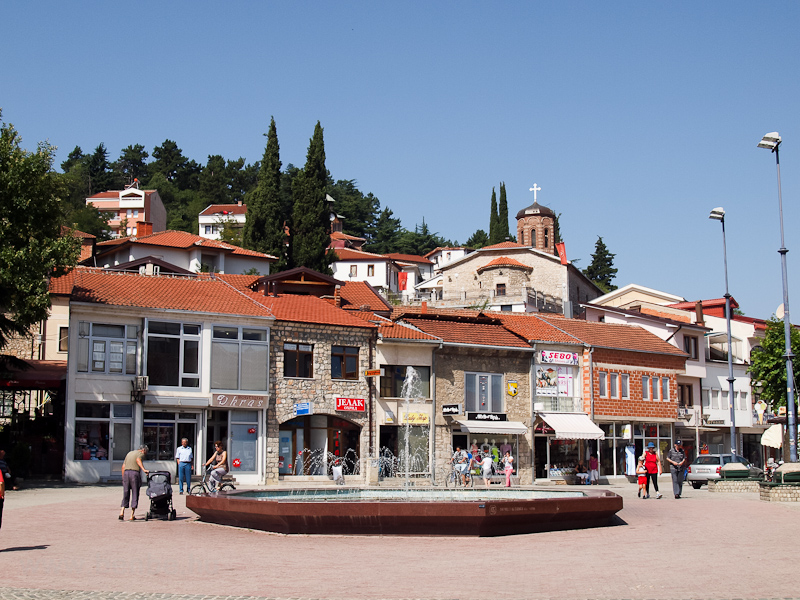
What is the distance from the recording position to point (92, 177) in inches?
5236

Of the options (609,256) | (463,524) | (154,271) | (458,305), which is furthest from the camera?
(609,256)

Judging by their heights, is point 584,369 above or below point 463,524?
above

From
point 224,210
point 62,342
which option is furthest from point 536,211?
point 62,342

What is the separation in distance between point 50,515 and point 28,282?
402 inches

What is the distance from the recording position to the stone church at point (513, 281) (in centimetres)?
7356

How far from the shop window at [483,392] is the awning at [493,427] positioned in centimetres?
70

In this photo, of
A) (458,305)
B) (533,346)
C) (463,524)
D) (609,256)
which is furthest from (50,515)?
(609,256)

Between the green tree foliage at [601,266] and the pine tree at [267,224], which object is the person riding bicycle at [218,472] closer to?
the pine tree at [267,224]

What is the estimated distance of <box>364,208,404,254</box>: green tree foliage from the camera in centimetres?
12338

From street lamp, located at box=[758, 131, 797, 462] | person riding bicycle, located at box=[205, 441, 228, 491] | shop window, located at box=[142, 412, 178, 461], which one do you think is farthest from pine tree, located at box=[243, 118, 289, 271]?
person riding bicycle, located at box=[205, 441, 228, 491]

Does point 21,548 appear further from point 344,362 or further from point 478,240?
point 478,240

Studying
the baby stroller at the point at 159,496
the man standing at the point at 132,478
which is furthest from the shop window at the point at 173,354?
the baby stroller at the point at 159,496

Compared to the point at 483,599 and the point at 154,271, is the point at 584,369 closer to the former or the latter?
the point at 154,271

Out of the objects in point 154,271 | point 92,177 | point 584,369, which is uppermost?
point 92,177
